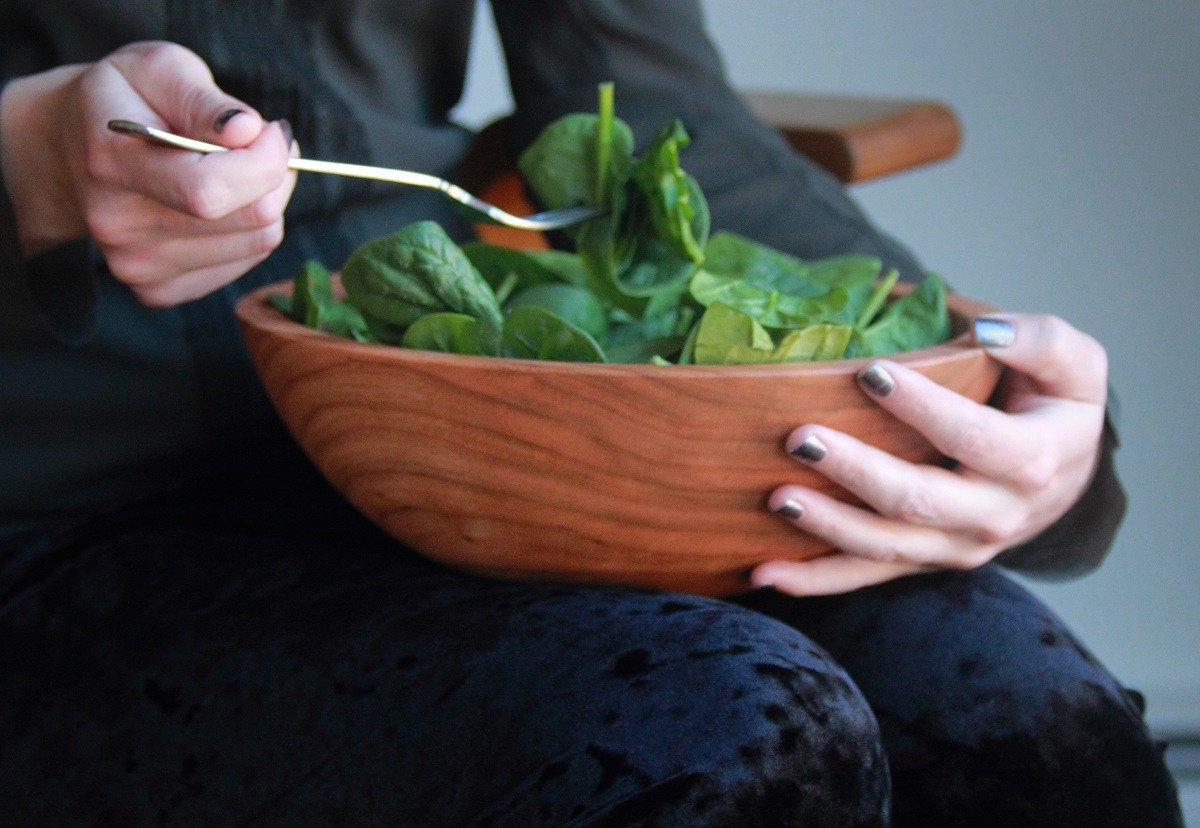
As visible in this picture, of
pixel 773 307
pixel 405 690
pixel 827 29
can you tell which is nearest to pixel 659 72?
pixel 773 307

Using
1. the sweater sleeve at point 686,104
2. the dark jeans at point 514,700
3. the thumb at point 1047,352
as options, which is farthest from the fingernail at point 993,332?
the sweater sleeve at point 686,104

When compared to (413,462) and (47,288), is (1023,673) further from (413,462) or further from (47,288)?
(47,288)

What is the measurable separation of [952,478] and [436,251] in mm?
197

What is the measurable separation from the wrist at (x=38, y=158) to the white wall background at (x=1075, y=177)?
0.95m

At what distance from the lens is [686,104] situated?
0.79 m

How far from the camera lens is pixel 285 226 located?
2.12ft

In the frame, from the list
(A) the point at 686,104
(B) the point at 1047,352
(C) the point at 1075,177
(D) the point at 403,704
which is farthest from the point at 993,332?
(C) the point at 1075,177

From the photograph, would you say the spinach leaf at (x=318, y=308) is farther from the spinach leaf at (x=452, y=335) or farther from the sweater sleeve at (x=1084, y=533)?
the sweater sleeve at (x=1084, y=533)

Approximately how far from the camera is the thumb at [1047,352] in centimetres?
48

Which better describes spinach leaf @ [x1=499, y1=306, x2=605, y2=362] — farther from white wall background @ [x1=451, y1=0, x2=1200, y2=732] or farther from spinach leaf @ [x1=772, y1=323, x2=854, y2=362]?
white wall background @ [x1=451, y1=0, x2=1200, y2=732]

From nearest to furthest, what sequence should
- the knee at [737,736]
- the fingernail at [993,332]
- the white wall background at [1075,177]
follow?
the knee at [737,736]
the fingernail at [993,332]
the white wall background at [1075,177]

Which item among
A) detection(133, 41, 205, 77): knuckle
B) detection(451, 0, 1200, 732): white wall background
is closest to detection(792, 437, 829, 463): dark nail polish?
detection(133, 41, 205, 77): knuckle

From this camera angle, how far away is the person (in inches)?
15.8

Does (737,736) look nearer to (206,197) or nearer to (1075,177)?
(206,197)
